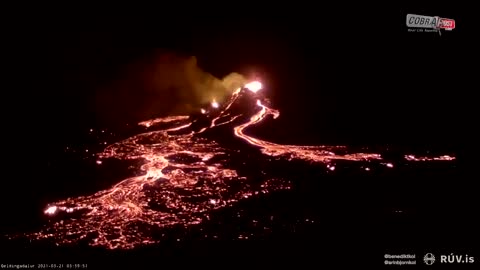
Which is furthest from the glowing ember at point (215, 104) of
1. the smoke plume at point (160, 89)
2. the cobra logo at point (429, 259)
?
the cobra logo at point (429, 259)

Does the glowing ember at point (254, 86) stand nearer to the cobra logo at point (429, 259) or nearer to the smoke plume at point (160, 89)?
the smoke plume at point (160, 89)

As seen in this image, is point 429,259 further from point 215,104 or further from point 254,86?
point 254,86

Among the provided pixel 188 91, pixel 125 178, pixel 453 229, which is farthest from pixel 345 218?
pixel 188 91

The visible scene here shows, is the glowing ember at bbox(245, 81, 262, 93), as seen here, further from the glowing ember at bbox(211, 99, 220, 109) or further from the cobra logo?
the cobra logo

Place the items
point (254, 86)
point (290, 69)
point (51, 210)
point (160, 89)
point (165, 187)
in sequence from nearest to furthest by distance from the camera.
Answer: point (51, 210) < point (165, 187) < point (160, 89) < point (254, 86) < point (290, 69)

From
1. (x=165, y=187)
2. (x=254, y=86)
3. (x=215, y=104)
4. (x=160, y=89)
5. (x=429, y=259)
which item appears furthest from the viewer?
(x=254, y=86)

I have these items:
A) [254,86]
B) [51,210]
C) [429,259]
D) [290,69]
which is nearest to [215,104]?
[254,86]

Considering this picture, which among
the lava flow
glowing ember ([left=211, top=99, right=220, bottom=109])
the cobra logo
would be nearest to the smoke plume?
glowing ember ([left=211, top=99, right=220, bottom=109])
